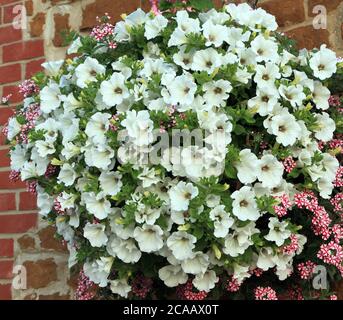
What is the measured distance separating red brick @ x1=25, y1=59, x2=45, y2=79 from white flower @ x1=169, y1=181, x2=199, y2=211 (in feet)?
4.00

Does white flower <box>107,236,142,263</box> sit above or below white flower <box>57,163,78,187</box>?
below

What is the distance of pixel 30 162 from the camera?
5.52 feet

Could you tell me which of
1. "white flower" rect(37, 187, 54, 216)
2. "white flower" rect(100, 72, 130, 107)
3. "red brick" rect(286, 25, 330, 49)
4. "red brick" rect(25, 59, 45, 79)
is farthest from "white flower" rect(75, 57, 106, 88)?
"red brick" rect(25, 59, 45, 79)

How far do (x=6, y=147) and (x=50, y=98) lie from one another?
86 cm

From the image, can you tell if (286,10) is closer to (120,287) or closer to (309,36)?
(309,36)

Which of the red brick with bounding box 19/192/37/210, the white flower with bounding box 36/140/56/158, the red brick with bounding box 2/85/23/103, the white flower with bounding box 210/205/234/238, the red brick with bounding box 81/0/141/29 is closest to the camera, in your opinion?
the white flower with bounding box 210/205/234/238

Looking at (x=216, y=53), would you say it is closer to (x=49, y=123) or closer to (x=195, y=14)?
(x=195, y=14)

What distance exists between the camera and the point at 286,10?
78.3 inches

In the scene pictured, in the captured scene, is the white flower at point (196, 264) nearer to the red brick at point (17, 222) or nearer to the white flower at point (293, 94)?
the white flower at point (293, 94)

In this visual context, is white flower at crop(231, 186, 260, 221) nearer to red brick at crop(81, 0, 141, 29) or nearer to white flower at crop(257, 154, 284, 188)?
white flower at crop(257, 154, 284, 188)

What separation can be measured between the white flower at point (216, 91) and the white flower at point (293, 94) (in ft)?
0.46

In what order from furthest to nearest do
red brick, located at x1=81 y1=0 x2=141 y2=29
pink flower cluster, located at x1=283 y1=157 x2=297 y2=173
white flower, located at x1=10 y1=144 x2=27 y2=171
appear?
red brick, located at x1=81 y1=0 x2=141 y2=29
white flower, located at x1=10 y1=144 x2=27 y2=171
pink flower cluster, located at x1=283 y1=157 x2=297 y2=173

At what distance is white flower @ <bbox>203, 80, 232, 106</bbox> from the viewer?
4.80 feet
